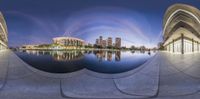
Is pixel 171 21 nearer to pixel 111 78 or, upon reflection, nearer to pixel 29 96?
pixel 111 78

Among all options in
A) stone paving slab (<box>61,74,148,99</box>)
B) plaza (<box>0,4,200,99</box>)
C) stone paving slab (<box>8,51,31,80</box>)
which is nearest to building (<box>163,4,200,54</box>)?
plaza (<box>0,4,200,99</box>)

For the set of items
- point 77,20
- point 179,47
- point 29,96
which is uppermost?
point 77,20

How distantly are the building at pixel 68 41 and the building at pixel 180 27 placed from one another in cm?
92

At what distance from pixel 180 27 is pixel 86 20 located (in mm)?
1014

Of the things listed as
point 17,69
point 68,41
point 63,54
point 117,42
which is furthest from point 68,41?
point 17,69

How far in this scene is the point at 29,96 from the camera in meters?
4.00

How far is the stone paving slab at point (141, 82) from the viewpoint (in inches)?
162

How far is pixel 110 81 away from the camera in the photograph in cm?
410

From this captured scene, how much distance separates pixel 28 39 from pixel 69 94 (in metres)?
0.74

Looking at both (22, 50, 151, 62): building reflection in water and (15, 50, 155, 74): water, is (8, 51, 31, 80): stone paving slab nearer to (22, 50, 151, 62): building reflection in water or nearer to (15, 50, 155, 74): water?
(15, 50, 155, 74): water

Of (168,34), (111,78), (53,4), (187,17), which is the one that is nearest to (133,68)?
(111,78)

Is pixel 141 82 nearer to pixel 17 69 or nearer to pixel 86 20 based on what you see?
pixel 86 20

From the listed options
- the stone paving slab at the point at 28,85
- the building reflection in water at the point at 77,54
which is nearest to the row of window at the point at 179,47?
the building reflection in water at the point at 77,54

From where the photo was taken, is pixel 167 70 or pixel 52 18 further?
pixel 167 70
